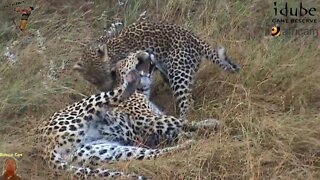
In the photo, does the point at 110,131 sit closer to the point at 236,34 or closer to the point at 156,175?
the point at 156,175

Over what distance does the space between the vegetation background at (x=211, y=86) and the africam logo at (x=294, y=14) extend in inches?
2.8

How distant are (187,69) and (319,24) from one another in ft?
5.59

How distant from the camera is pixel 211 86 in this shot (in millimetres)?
6375

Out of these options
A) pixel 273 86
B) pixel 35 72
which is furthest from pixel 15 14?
pixel 273 86

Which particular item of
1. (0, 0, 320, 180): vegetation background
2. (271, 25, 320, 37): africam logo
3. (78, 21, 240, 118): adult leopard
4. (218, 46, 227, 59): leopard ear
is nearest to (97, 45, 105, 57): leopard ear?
(78, 21, 240, 118): adult leopard

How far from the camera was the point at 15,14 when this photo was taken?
304 inches

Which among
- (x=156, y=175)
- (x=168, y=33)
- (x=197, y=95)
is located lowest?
(x=156, y=175)

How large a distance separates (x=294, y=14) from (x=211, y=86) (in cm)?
162

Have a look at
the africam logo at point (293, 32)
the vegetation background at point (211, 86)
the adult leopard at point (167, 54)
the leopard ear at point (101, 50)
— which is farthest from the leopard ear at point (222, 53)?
the leopard ear at point (101, 50)

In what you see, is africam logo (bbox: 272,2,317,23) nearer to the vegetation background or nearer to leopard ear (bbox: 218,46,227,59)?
the vegetation background

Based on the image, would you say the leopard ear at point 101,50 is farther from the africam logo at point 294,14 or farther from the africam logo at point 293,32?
the africam logo at point 294,14

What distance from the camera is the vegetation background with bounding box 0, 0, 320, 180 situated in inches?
197

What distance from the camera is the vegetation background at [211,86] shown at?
16.5 ft

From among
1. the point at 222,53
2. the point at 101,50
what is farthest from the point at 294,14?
the point at 101,50
